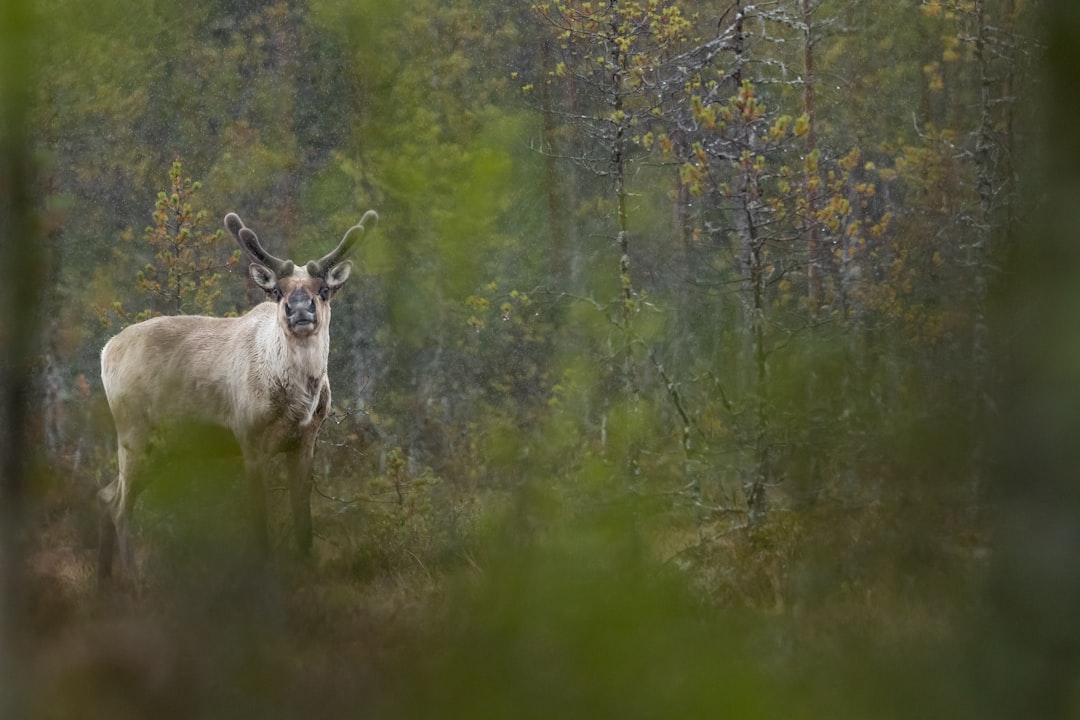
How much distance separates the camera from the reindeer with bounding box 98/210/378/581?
26.7 ft

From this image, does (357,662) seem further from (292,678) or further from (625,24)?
(625,24)

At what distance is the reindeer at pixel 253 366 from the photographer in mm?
8133

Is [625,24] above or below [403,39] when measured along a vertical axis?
above

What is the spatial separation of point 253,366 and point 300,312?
0.75m

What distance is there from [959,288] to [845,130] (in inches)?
713

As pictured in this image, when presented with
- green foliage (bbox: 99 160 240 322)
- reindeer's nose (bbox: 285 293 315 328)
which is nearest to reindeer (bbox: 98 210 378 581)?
reindeer's nose (bbox: 285 293 315 328)

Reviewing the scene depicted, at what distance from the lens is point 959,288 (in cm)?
102

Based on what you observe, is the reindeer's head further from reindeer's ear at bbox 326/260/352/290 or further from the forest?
the forest

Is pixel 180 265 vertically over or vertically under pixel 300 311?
over

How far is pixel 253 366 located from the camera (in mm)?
8609

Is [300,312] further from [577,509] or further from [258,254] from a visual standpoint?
[577,509]

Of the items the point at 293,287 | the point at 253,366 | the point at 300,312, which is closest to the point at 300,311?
the point at 300,312

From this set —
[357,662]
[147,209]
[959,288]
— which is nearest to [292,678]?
[357,662]

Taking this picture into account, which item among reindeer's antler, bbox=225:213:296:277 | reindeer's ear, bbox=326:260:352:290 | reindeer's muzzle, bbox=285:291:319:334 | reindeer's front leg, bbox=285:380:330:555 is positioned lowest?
reindeer's front leg, bbox=285:380:330:555
